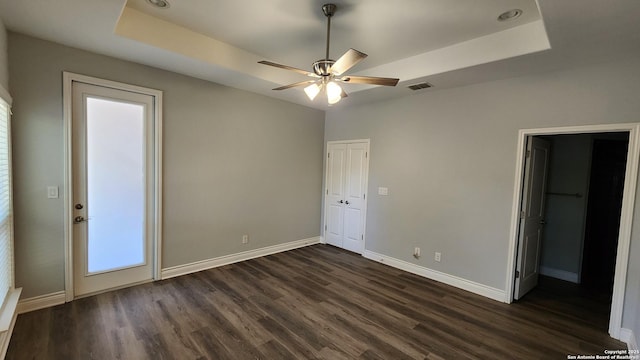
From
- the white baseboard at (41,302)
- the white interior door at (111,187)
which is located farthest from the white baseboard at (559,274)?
the white baseboard at (41,302)

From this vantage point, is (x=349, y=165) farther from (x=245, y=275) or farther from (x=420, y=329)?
(x=420, y=329)

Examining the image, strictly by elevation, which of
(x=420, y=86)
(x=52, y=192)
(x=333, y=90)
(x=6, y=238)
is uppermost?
(x=420, y=86)

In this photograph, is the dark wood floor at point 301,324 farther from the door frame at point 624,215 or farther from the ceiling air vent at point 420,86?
the ceiling air vent at point 420,86

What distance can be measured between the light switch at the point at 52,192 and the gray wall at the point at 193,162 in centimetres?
4

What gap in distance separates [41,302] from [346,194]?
4.25 meters

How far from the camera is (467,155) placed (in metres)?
3.68

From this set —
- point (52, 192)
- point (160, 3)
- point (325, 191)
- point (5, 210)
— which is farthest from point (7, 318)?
point (325, 191)

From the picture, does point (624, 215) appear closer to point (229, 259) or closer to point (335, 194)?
point (335, 194)

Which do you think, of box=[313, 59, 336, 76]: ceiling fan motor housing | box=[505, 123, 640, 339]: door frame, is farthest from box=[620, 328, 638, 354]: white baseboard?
box=[313, 59, 336, 76]: ceiling fan motor housing

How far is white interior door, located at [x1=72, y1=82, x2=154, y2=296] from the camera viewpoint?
9.95 feet

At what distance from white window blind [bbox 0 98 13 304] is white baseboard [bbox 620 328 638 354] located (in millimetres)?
5395

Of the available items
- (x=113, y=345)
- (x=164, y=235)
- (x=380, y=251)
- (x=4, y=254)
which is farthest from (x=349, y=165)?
(x=4, y=254)

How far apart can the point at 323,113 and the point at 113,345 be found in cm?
461

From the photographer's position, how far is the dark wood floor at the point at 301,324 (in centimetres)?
237
